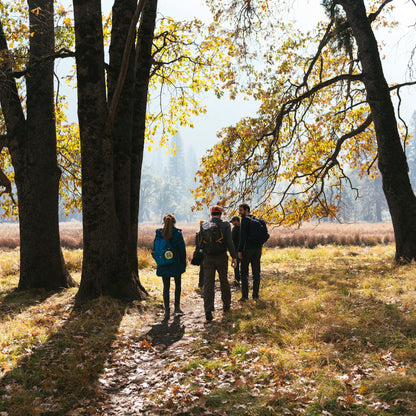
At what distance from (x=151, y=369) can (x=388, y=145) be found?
9.15 meters

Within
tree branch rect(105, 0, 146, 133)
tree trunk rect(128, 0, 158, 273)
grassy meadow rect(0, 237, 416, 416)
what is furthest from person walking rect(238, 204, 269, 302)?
tree branch rect(105, 0, 146, 133)

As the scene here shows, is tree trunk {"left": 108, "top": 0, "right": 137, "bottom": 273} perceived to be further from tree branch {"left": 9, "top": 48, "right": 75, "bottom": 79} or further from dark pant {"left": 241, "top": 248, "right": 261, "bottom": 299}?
dark pant {"left": 241, "top": 248, "right": 261, "bottom": 299}

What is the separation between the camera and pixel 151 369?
→ 17.2 feet

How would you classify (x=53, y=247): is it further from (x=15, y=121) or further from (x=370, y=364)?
(x=370, y=364)

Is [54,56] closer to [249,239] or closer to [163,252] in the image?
[163,252]

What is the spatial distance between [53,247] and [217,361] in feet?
20.9

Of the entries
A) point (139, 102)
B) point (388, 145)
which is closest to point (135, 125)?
point (139, 102)

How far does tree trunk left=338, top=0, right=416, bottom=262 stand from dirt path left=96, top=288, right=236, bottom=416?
6209 millimetres

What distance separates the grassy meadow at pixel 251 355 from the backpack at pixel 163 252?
122 centimetres

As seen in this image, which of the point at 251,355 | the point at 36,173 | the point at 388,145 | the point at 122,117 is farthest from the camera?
the point at 388,145

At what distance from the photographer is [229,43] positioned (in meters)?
13.0

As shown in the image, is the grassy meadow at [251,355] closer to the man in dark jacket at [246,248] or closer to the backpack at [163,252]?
the man in dark jacket at [246,248]

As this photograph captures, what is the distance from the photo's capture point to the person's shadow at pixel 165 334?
20.4ft

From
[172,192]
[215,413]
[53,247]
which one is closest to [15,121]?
[53,247]
